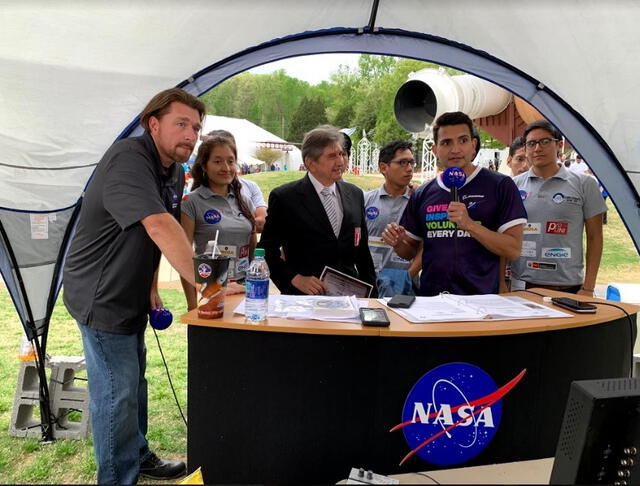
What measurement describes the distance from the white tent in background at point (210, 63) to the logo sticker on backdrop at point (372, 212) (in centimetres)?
112

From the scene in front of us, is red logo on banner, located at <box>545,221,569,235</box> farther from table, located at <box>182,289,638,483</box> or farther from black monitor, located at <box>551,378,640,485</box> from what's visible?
black monitor, located at <box>551,378,640,485</box>

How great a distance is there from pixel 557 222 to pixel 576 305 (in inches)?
43.4

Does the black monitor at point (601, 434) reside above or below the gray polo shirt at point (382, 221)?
below

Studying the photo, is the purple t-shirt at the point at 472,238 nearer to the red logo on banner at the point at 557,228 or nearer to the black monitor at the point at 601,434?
the red logo on banner at the point at 557,228

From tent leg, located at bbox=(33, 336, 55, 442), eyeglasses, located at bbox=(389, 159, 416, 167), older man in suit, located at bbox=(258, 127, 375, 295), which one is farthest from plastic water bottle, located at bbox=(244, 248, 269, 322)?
eyeglasses, located at bbox=(389, 159, 416, 167)

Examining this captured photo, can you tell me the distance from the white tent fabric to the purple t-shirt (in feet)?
3.57

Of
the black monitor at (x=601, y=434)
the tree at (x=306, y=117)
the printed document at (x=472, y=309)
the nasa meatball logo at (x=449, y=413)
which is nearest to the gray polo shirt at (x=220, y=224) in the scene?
the printed document at (x=472, y=309)

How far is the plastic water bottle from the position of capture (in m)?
1.85

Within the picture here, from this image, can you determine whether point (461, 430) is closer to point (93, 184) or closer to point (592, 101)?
point (93, 184)

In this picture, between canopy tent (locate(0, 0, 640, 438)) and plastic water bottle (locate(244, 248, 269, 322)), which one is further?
canopy tent (locate(0, 0, 640, 438))

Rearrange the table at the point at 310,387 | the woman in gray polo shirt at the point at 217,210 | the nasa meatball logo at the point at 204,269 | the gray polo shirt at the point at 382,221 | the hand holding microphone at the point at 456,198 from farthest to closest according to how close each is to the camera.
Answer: the gray polo shirt at the point at 382,221
the woman in gray polo shirt at the point at 217,210
the hand holding microphone at the point at 456,198
the table at the point at 310,387
the nasa meatball logo at the point at 204,269

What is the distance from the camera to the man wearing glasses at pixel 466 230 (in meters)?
2.54

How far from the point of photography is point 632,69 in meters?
2.98

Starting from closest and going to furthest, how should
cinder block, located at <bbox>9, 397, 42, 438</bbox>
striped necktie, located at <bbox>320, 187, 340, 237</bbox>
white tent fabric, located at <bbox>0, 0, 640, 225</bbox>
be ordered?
white tent fabric, located at <bbox>0, 0, 640, 225</bbox> < striped necktie, located at <bbox>320, 187, 340, 237</bbox> < cinder block, located at <bbox>9, 397, 42, 438</bbox>
